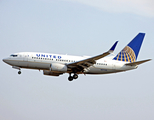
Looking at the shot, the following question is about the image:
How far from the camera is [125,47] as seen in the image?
55000 mm

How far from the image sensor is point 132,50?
2158 inches

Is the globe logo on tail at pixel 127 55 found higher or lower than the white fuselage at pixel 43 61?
higher

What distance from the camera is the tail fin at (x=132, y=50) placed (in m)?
52.7

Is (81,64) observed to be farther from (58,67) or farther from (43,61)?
(43,61)

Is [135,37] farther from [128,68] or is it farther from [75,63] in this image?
[75,63]

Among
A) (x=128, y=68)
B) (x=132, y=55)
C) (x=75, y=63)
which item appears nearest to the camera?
(x=75, y=63)

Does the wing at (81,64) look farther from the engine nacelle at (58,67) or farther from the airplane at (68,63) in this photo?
the engine nacelle at (58,67)

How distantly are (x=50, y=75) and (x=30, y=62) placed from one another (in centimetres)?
673

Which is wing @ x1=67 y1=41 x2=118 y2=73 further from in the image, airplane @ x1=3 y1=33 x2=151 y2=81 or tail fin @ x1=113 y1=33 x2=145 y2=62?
tail fin @ x1=113 y1=33 x2=145 y2=62

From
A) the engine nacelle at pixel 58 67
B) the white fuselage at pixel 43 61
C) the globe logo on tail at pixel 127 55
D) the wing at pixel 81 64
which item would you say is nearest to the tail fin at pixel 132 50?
the globe logo on tail at pixel 127 55

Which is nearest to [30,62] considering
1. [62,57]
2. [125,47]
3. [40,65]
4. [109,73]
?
[40,65]

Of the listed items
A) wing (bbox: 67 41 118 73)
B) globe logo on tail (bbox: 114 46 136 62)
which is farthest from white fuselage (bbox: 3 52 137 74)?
globe logo on tail (bbox: 114 46 136 62)

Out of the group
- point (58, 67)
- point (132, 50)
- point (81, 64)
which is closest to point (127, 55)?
point (132, 50)

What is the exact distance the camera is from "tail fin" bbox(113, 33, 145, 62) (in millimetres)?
52737
